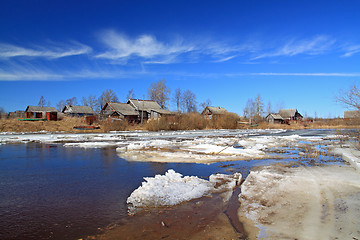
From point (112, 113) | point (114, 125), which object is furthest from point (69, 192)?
point (112, 113)

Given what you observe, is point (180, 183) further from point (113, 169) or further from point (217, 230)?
point (113, 169)

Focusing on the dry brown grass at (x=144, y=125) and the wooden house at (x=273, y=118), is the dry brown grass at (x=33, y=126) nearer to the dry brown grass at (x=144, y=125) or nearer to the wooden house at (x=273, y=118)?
the dry brown grass at (x=144, y=125)

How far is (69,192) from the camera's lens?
6.34 meters

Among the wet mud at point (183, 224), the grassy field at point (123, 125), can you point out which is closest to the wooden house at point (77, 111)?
the grassy field at point (123, 125)

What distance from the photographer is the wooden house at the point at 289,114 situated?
88.8m

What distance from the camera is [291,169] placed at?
353 inches

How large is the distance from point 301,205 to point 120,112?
50742 millimetres

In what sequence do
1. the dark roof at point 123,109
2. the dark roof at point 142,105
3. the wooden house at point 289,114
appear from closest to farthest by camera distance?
the dark roof at point 123,109
the dark roof at point 142,105
the wooden house at point 289,114

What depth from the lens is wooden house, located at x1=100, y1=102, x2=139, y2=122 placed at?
53525 mm

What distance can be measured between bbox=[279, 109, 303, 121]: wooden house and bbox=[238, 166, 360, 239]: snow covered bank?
287ft

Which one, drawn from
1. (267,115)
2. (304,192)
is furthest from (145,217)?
(267,115)

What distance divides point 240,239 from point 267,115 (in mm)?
87931

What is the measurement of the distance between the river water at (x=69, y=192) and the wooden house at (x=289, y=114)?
8659 cm

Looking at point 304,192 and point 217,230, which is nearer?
point 217,230
